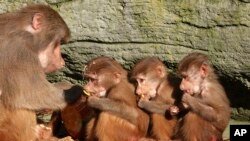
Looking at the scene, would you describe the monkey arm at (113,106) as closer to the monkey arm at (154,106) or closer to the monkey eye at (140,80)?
the monkey arm at (154,106)

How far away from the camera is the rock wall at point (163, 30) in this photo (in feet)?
42.7

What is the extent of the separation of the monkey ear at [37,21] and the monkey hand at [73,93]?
90 centimetres

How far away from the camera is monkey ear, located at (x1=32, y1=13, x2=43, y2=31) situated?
41.5 ft

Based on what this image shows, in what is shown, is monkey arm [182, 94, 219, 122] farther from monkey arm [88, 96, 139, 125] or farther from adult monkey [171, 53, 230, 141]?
monkey arm [88, 96, 139, 125]

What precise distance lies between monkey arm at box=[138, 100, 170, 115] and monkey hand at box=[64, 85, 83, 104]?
0.82 m

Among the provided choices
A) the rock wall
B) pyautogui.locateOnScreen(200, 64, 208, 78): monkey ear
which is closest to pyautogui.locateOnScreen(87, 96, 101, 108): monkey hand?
the rock wall

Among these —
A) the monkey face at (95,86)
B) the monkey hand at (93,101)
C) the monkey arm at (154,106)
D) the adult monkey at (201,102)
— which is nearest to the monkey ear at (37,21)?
the monkey face at (95,86)

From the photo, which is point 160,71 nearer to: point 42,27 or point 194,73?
point 194,73

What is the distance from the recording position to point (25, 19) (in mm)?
12672

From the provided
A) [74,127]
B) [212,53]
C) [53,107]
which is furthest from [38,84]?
[212,53]

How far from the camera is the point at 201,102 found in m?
12.5

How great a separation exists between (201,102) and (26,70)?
7.27 ft

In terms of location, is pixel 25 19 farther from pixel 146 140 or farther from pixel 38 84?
pixel 146 140

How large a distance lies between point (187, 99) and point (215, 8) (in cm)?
131
